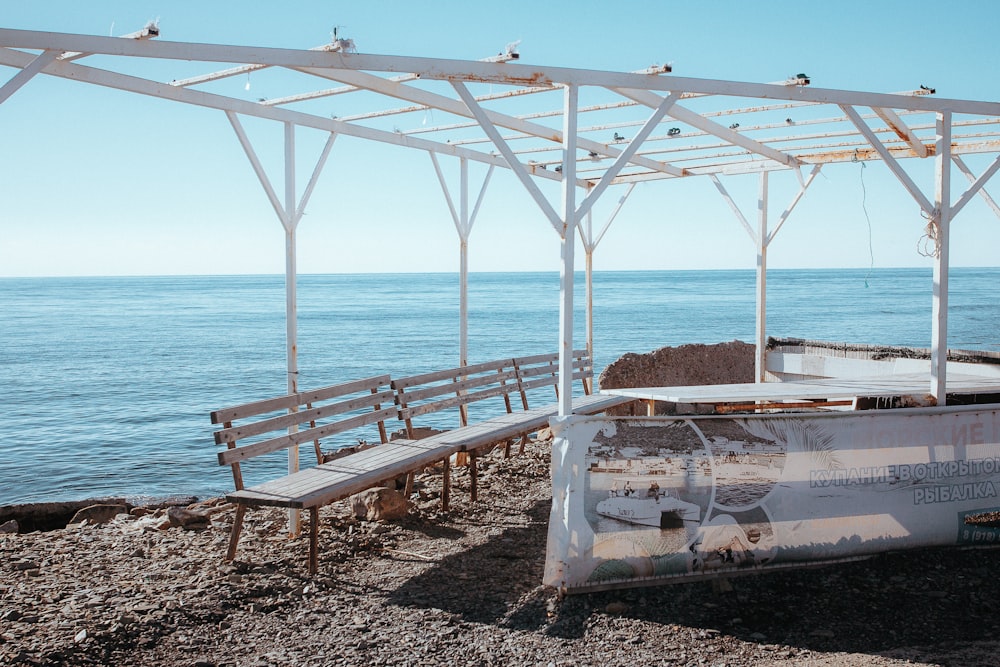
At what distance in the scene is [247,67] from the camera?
17.3 ft

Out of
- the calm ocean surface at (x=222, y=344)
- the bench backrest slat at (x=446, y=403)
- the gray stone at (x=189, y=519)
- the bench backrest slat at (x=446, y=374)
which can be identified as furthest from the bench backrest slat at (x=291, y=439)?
the calm ocean surface at (x=222, y=344)

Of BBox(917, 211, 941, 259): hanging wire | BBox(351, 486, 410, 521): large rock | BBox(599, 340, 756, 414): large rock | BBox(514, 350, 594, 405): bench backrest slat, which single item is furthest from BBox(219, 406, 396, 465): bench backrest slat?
BBox(599, 340, 756, 414): large rock

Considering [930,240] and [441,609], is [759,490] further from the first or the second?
[930,240]

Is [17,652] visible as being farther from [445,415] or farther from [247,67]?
[445,415]

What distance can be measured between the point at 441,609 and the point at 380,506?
5.88 ft

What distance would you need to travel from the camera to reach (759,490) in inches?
184

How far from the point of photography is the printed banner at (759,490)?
4.50 m

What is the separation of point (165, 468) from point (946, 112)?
1052 centimetres

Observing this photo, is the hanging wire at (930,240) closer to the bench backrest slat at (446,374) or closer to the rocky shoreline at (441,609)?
the rocky shoreline at (441,609)

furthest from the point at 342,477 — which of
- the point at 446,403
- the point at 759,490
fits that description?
the point at 759,490

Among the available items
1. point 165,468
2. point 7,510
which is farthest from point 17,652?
point 165,468

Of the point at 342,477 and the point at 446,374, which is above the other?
the point at 446,374

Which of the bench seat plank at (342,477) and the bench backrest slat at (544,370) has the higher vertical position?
the bench backrest slat at (544,370)

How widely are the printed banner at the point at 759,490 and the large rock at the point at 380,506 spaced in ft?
6.18
